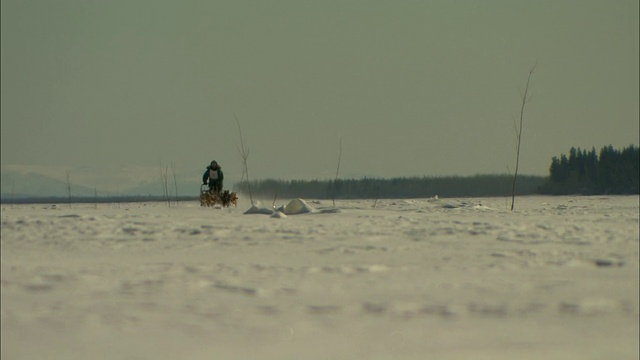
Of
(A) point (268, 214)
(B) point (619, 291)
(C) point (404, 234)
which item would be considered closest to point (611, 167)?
(A) point (268, 214)

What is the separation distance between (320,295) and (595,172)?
3620 centimetres

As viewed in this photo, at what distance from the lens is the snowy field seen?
349cm

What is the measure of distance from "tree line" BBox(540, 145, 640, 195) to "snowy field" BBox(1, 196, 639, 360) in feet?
94.2

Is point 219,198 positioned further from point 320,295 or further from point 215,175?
point 320,295

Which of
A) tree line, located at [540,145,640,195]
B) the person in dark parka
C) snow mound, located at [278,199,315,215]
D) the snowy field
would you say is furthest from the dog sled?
tree line, located at [540,145,640,195]

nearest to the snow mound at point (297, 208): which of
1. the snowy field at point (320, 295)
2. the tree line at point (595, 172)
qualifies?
the snowy field at point (320, 295)

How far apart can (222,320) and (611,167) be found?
3641 cm

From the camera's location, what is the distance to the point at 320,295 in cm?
445

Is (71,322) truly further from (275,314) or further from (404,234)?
(404,234)

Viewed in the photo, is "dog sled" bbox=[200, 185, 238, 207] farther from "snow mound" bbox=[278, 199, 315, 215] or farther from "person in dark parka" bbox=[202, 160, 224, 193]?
"snow mound" bbox=[278, 199, 315, 215]

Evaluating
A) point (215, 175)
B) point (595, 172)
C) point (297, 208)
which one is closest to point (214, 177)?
point (215, 175)

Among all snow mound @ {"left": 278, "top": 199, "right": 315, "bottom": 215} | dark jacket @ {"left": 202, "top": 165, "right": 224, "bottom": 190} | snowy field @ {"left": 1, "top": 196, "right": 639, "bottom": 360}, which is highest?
dark jacket @ {"left": 202, "top": 165, "right": 224, "bottom": 190}

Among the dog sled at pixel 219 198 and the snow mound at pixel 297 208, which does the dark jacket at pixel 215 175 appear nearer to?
the dog sled at pixel 219 198

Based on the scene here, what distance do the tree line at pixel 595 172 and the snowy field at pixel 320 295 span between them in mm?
28720
